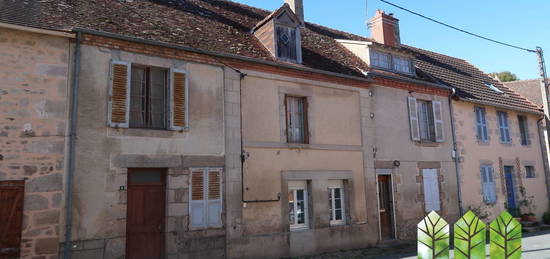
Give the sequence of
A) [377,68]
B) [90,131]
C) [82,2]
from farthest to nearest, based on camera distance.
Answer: [377,68] < [82,2] < [90,131]

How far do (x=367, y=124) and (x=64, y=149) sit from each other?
7559 millimetres

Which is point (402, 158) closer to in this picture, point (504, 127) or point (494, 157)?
point (494, 157)

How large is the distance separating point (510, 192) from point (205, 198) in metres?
11.9

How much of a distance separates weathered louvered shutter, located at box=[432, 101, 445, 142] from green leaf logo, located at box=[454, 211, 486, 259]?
9.45 meters

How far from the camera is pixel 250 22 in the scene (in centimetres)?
1224

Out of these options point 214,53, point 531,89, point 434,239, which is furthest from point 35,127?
point 531,89

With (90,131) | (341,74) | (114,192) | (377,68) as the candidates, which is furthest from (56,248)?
(377,68)

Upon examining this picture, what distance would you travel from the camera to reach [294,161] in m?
10.2

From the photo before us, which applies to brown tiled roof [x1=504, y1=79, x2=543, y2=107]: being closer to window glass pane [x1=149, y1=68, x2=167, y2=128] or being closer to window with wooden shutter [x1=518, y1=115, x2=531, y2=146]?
window with wooden shutter [x1=518, y1=115, x2=531, y2=146]

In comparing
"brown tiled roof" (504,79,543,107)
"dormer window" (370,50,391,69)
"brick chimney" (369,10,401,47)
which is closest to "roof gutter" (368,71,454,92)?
"dormer window" (370,50,391,69)

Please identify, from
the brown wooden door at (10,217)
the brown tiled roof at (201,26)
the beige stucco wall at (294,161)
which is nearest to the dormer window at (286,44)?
the brown tiled roof at (201,26)

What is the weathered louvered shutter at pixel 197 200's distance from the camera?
8570 mm

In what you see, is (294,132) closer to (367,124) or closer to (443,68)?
(367,124)

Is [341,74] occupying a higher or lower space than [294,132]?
higher
